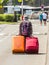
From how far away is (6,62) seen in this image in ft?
41.1

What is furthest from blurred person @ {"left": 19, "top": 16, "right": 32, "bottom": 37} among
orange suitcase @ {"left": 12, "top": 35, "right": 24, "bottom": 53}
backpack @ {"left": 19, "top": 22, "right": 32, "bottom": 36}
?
orange suitcase @ {"left": 12, "top": 35, "right": 24, "bottom": 53}

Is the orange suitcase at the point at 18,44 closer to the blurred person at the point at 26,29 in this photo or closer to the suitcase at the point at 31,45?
the suitcase at the point at 31,45

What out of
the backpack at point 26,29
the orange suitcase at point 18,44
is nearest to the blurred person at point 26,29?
the backpack at point 26,29

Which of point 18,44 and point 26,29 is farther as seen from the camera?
point 26,29

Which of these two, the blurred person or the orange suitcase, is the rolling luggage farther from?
the orange suitcase

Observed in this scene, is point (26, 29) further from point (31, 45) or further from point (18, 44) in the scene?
point (31, 45)

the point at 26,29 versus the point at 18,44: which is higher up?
the point at 26,29

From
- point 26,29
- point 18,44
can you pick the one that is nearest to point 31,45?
point 18,44

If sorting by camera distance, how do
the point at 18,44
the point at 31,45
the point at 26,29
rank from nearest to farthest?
1. the point at 31,45
2. the point at 18,44
3. the point at 26,29

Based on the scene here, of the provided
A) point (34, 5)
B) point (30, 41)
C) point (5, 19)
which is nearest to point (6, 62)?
point (30, 41)

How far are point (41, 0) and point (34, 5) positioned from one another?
388 centimetres

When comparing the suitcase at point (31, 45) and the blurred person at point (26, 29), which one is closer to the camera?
the suitcase at point (31, 45)

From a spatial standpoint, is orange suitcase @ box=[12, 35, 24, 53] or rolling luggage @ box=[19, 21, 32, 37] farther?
rolling luggage @ box=[19, 21, 32, 37]

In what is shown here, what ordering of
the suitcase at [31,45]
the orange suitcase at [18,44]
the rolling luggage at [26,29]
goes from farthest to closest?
the rolling luggage at [26,29] → the orange suitcase at [18,44] → the suitcase at [31,45]
